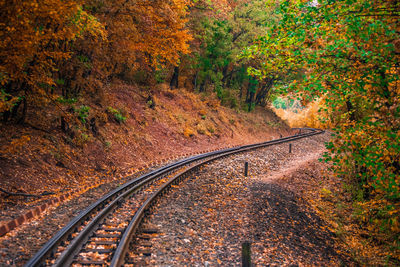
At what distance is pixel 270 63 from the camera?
7578 mm

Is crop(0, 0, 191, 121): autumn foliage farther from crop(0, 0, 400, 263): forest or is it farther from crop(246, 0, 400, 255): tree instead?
crop(246, 0, 400, 255): tree

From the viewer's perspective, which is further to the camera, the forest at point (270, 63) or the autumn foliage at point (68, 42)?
the autumn foliage at point (68, 42)

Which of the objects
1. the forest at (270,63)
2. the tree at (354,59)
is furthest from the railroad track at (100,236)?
the tree at (354,59)

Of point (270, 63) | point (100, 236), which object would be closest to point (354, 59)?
point (270, 63)

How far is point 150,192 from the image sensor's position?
31.8ft

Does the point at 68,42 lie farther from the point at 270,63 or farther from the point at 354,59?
the point at 354,59

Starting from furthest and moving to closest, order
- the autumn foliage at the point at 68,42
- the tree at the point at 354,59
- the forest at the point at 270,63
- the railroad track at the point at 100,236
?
the autumn foliage at the point at 68,42 < the forest at the point at 270,63 < the tree at the point at 354,59 < the railroad track at the point at 100,236

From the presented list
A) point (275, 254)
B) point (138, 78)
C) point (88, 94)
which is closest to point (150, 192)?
point (275, 254)

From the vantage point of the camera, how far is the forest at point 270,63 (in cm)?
629

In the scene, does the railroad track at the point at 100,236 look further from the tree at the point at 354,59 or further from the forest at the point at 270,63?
the tree at the point at 354,59

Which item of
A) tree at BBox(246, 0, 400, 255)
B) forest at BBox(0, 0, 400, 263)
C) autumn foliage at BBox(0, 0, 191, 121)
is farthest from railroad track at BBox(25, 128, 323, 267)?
tree at BBox(246, 0, 400, 255)

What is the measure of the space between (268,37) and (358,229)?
27.3 feet

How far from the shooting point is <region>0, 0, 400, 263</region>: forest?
20.6 ft

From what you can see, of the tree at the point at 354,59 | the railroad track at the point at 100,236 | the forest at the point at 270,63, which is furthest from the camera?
the forest at the point at 270,63
